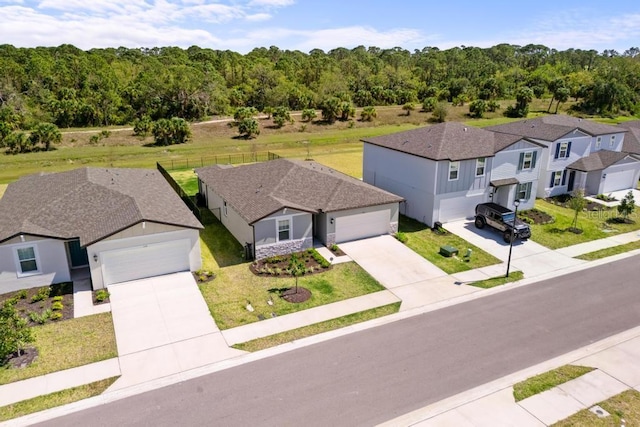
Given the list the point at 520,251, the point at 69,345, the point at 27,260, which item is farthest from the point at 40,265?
the point at 520,251

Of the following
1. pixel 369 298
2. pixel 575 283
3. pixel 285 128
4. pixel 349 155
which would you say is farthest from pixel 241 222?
pixel 285 128

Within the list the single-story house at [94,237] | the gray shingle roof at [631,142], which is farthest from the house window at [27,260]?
the gray shingle roof at [631,142]

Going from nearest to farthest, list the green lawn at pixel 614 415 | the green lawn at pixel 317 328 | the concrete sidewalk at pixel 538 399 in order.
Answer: the green lawn at pixel 614 415 < the concrete sidewalk at pixel 538 399 < the green lawn at pixel 317 328

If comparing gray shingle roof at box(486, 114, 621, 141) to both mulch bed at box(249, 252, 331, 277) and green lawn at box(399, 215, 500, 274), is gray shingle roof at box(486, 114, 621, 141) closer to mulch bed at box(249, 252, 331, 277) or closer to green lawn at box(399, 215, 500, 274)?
green lawn at box(399, 215, 500, 274)

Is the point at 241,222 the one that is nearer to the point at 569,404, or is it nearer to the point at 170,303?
the point at 170,303

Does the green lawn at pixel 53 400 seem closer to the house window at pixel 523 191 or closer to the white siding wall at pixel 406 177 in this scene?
the white siding wall at pixel 406 177

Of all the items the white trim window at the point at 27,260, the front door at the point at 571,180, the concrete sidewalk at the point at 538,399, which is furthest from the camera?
the front door at the point at 571,180

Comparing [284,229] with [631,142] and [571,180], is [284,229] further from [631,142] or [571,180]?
[631,142]

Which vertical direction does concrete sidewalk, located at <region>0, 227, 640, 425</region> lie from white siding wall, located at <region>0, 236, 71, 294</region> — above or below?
below

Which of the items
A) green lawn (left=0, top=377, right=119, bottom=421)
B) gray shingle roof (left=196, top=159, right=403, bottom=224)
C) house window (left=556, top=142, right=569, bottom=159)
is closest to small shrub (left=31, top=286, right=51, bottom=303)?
green lawn (left=0, top=377, right=119, bottom=421)
